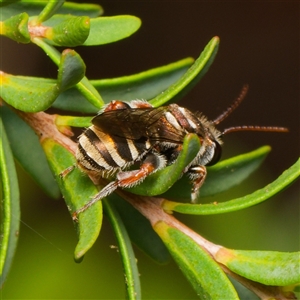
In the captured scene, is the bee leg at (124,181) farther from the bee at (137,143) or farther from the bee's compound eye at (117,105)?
the bee's compound eye at (117,105)

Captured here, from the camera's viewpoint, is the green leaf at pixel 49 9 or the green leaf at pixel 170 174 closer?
the green leaf at pixel 170 174

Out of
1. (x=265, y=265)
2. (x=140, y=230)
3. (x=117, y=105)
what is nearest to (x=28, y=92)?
(x=117, y=105)

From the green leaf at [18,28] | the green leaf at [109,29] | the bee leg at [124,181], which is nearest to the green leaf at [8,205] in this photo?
the bee leg at [124,181]

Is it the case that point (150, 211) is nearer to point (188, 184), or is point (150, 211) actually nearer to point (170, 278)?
point (188, 184)

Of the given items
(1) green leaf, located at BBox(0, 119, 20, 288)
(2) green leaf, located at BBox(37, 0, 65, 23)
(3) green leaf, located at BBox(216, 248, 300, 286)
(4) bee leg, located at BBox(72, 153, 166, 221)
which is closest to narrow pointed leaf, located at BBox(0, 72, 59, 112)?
(1) green leaf, located at BBox(0, 119, 20, 288)

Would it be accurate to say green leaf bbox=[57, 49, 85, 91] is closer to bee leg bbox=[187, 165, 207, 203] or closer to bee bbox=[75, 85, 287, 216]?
bee bbox=[75, 85, 287, 216]

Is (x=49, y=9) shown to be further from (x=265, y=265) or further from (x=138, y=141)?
(x=265, y=265)
